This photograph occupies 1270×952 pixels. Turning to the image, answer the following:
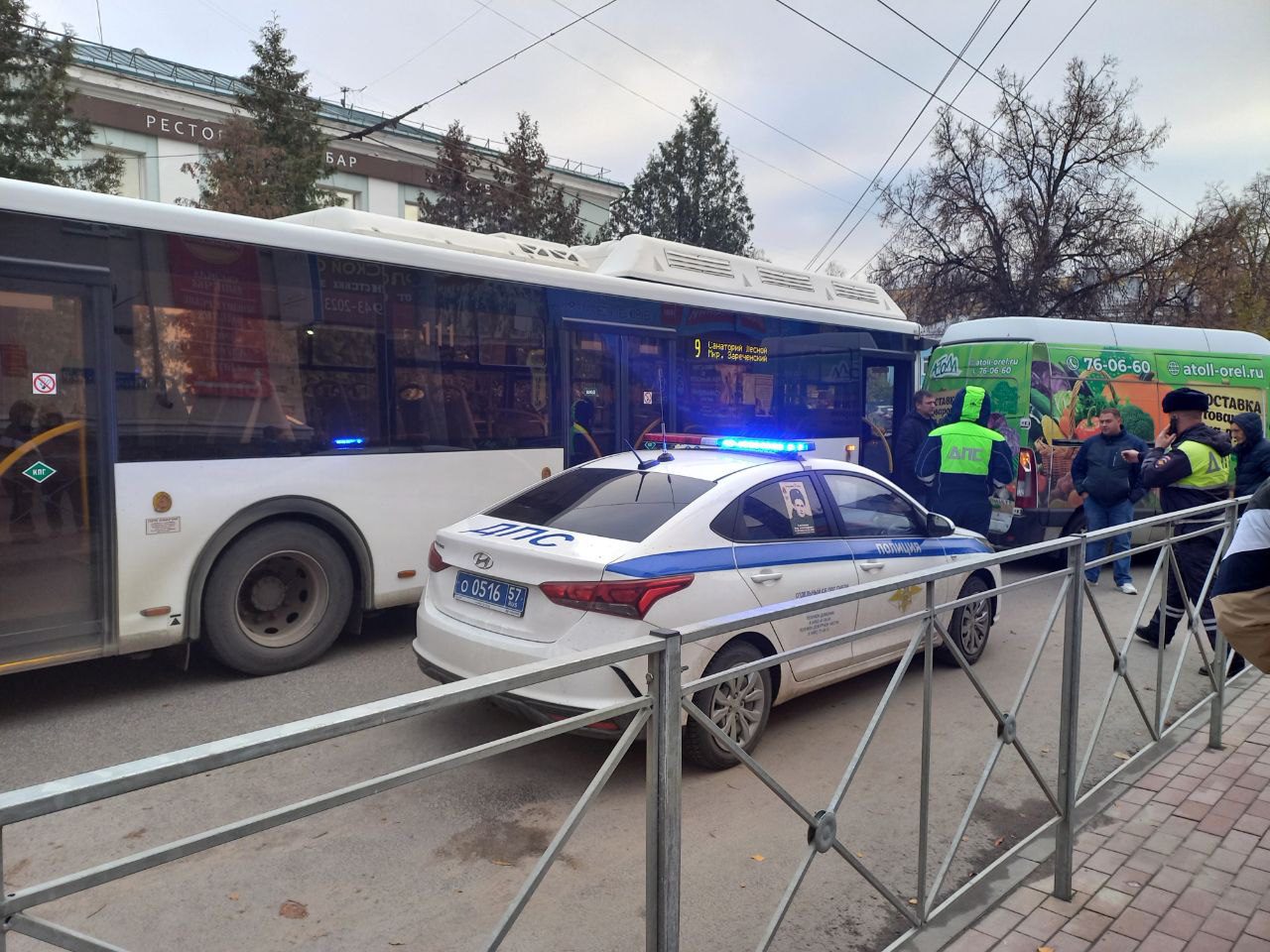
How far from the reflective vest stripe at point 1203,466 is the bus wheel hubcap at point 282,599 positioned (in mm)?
6299

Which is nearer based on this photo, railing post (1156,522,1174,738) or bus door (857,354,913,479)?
railing post (1156,522,1174,738)

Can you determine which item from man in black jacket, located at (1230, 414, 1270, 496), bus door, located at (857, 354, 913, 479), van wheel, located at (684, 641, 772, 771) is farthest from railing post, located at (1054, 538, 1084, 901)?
bus door, located at (857, 354, 913, 479)

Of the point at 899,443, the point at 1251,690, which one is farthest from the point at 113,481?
the point at 899,443

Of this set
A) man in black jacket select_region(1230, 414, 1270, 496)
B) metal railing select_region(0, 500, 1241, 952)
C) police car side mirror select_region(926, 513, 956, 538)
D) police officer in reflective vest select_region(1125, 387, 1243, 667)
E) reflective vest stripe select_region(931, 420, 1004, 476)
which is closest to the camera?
metal railing select_region(0, 500, 1241, 952)

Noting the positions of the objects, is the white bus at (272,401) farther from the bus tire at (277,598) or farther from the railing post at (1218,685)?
the railing post at (1218,685)

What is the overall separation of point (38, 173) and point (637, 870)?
56.4 feet

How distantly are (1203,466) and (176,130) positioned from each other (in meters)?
31.1

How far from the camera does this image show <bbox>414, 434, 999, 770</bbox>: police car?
4141 mm

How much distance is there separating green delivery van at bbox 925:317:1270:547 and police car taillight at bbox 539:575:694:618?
6.51 meters

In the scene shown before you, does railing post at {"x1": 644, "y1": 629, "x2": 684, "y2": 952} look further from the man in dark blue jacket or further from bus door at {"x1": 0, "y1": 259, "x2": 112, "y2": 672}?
the man in dark blue jacket

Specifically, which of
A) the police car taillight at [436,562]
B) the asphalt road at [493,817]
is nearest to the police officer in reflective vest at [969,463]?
the asphalt road at [493,817]

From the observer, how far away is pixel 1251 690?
5777mm

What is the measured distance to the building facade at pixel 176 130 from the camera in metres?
27.1

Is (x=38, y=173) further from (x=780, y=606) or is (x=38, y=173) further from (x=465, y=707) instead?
(x=780, y=606)
